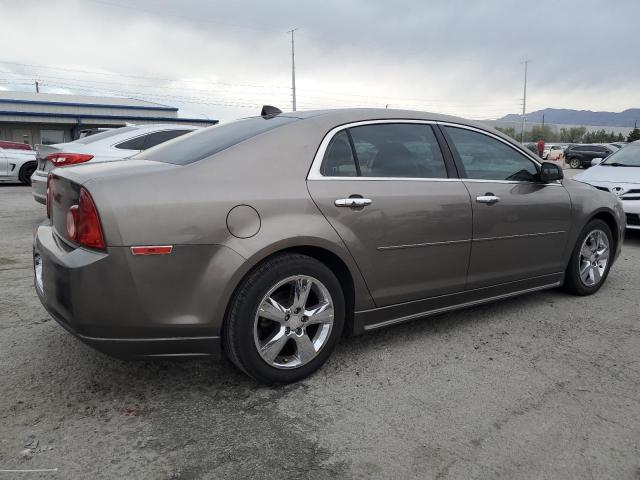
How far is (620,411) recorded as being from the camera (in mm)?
2758

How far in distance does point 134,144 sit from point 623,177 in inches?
274

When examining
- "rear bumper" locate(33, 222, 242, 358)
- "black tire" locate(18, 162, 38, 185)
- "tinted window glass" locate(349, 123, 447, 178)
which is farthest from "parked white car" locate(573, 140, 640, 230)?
"black tire" locate(18, 162, 38, 185)

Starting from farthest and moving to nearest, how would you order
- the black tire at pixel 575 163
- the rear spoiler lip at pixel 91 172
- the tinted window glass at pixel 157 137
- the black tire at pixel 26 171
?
the black tire at pixel 575 163
the black tire at pixel 26 171
the tinted window glass at pixel 157 137
the rear spoiler lip at pixel 91 172

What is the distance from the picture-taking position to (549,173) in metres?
4.20

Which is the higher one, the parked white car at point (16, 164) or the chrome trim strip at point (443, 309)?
the parked white car at point (16, 164)

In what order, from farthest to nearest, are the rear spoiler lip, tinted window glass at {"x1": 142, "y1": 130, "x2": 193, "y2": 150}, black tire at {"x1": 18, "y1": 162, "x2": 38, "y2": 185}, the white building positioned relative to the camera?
the white building, black tire at {"x1": 18, "y1": 162, "x2": 38, "y2": 185}, tinted window glass at {"x1": 142, "y1": 130, "x2": 193, "y2": 150}, the rear spoiler lip

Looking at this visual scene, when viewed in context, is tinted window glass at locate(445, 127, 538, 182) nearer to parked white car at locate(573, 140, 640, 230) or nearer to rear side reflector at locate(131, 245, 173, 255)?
rear side reflector at locate(131, 245, 173, 255)

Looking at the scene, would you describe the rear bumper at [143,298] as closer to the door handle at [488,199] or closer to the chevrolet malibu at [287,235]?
the chevrolet malibu at [287,235]

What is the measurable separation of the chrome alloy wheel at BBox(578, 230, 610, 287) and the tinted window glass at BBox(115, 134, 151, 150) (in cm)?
590

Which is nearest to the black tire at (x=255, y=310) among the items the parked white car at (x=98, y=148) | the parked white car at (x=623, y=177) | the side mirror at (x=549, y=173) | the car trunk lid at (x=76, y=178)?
the car trunk lid at (x=76, y=178)

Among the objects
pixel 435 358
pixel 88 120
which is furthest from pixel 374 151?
pixel 88 120

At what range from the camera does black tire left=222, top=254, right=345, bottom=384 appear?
275 cm

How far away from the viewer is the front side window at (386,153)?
3217mm

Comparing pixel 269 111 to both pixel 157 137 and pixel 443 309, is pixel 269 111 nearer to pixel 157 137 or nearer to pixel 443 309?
pixel 443 309
